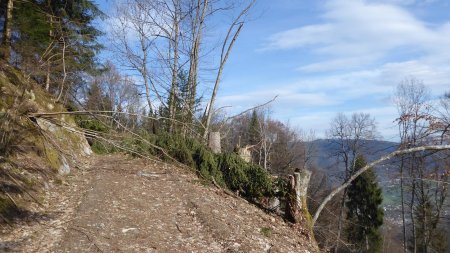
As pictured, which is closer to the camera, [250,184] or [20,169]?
[20,169]

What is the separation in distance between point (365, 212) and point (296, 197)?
1060 inches

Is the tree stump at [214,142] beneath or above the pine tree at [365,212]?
above

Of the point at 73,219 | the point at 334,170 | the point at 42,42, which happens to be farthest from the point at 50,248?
the point at 334,170

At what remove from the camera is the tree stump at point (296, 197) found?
322 inches

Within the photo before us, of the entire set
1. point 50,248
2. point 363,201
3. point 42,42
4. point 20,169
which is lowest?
point 363,201

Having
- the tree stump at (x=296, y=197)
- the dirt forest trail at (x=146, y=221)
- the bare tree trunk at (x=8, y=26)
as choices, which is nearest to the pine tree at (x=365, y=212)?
the tree stump at (x=296, y=197)

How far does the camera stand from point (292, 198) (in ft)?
27.3

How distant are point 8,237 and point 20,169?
2.06 meters

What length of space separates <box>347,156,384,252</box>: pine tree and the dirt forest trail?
22.4 m

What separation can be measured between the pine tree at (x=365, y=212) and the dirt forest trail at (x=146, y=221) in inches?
882

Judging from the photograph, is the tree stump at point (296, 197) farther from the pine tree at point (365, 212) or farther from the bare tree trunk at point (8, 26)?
the pine tree at point (365, 212)

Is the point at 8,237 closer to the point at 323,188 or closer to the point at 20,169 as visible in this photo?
the point at 20,169

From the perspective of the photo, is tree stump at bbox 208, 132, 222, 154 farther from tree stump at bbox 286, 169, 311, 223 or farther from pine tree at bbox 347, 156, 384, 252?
pine tree at bbox 347, 156, 384, 252

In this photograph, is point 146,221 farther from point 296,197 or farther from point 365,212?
point 365,212
